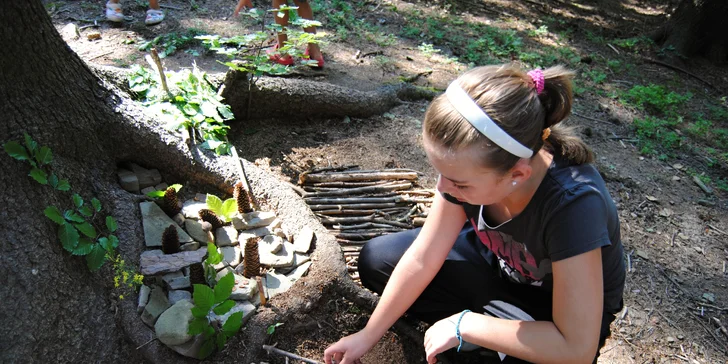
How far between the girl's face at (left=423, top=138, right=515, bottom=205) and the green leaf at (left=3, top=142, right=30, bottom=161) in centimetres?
150

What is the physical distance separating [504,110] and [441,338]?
0.90m

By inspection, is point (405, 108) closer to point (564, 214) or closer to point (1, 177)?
point (564, 214)

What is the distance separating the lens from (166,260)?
219 centimetres

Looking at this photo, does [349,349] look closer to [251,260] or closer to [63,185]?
[251,260]

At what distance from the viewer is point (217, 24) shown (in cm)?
559

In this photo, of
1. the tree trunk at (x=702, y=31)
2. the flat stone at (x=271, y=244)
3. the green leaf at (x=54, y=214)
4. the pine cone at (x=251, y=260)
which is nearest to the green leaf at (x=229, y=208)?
the flat stone at (x=271, y=244)

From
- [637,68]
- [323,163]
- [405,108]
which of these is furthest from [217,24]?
[637,68]

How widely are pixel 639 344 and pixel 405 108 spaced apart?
2621 millimetres

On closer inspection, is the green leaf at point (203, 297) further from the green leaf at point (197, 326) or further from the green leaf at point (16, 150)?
the green leaf at point (16, 150)

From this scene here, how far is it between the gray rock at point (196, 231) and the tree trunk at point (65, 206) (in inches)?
9.7

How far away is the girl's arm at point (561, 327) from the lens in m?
1.61

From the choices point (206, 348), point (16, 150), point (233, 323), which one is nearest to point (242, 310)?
point (233, 323)

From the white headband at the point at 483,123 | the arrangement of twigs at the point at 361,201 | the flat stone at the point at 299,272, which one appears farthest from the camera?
the arrangement of twigs at the point at 361,201

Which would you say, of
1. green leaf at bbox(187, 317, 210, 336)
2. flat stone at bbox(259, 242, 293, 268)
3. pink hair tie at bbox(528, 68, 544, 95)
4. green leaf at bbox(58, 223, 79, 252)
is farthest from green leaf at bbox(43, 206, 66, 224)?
pink hair tie at bbox(528, 68, 544, 95)
